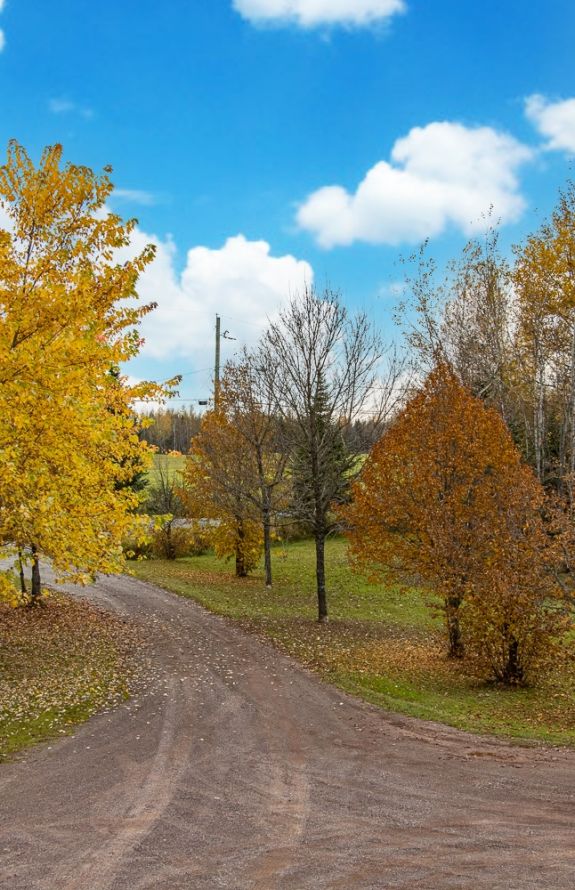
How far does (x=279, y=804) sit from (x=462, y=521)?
9513 millimetres

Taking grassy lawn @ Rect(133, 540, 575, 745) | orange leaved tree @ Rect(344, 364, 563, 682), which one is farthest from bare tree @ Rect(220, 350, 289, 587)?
orange leaved tree @ Rect(344, 364, 563, 682)

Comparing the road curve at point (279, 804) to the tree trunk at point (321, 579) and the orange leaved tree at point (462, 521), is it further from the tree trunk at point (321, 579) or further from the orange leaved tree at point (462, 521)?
the tree trunk at point (321, 579)

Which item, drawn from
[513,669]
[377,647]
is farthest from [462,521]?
[377,647]

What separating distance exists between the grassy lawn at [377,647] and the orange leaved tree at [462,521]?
1061 millimetres

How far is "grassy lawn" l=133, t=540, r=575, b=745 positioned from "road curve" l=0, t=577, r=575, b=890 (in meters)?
1.25

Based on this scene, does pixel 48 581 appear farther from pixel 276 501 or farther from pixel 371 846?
pixel 371 846

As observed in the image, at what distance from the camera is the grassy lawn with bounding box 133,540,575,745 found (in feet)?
37.9

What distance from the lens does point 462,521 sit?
15.5 meters

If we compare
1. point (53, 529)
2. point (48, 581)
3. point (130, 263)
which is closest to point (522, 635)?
point (53, 529)

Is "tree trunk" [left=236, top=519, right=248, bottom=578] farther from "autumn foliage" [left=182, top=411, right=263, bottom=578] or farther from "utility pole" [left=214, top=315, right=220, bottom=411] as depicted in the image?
"utility pole" [left=214, top=315, right=220, bottom=411]

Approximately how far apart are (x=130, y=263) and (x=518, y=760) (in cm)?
968

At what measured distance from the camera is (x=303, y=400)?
807 inches

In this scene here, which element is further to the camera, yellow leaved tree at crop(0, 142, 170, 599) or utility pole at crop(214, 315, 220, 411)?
utility pole at crop(214, 315, 220, 411)

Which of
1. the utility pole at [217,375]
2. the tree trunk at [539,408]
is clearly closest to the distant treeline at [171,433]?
the utility pole at [217,375]
